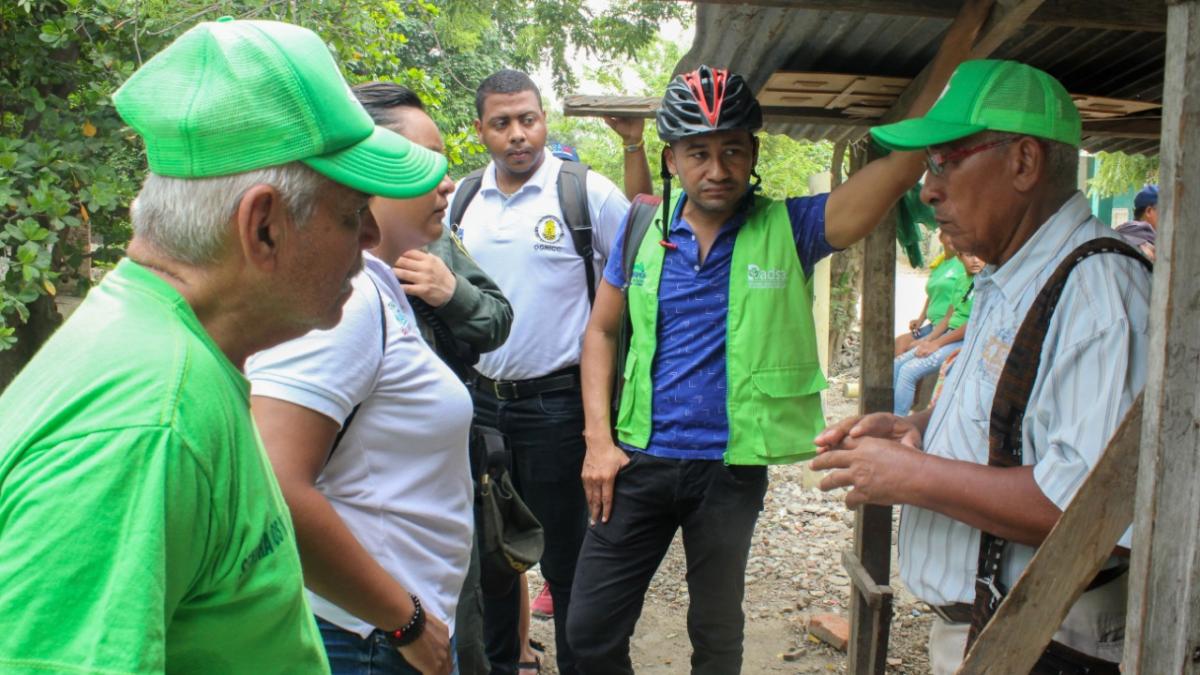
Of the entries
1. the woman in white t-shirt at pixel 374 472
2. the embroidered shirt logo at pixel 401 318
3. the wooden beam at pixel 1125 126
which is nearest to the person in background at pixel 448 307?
the woman in white t-shirt at pixel 374 472

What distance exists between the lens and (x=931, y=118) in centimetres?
222

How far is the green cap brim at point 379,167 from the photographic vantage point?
1.19 meters

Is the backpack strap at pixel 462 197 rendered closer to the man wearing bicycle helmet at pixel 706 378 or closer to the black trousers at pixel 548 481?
the black trousers at pixel 548 481

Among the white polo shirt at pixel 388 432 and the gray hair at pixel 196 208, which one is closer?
the gray hair at pixel 196 208

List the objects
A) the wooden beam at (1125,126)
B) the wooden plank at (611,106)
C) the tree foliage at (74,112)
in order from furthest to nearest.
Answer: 1. the tree foliage at (74,112)
2. the wooden plank at (611,106)
3. the wooden beam at (1125,126)

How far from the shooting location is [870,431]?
2.41 meters

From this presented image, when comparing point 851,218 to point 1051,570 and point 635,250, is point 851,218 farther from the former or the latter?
point 1051,570

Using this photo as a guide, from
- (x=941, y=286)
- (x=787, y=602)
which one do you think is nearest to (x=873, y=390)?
(x=787, y=602)

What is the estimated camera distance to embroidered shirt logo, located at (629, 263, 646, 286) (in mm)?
3252

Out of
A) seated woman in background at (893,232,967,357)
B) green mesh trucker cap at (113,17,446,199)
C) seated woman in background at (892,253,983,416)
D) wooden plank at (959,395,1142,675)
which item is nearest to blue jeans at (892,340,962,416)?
seated woman in background at (892,253,983,416)

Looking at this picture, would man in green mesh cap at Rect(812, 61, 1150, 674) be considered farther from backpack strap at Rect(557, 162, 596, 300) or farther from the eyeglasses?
backpack strap at Rect(557, 162, 596, 300)

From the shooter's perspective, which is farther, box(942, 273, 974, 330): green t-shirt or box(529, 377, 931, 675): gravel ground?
box(942, 273, 974, 330): green t-shirt

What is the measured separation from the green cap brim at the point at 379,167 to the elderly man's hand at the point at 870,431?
4.25 ft

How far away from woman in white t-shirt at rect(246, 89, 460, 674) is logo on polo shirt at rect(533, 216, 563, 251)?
1710 mm
